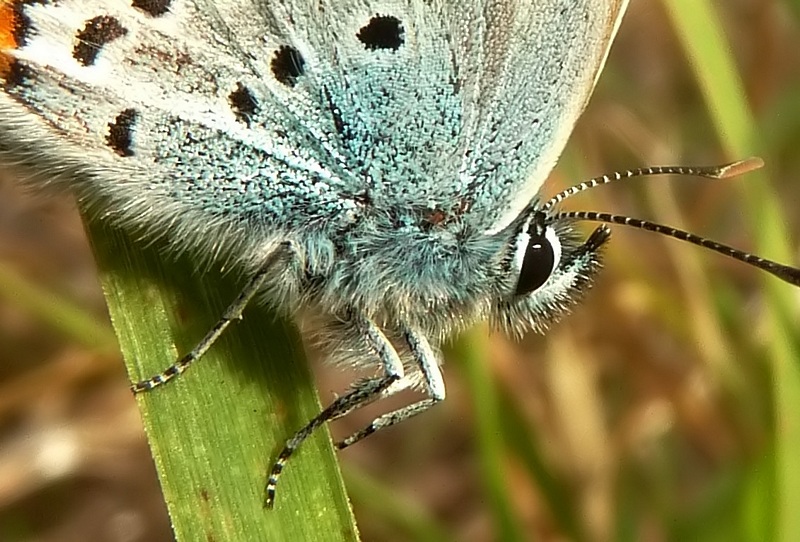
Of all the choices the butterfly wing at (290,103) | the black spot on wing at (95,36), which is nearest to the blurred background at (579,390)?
the butterfly wing at (290,103)

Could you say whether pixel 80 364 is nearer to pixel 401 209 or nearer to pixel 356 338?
pixel 356 338

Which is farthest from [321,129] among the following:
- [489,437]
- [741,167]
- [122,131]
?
[489,437]

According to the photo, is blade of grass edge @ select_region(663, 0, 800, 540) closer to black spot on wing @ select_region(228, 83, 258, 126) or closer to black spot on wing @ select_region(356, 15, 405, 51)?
black spot on wing @ select_region(356, 15, 405, 51)

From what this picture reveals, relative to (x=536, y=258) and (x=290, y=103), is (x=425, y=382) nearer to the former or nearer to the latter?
(x=536, y=258)

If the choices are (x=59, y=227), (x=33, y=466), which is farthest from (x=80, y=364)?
(x=59, y=227)

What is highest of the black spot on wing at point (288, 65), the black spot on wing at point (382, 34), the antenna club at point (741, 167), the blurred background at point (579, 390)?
the antenna club at point (741, 167)

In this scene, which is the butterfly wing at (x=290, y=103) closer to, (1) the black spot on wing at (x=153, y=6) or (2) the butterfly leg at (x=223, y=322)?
(1) the black spot on wing at (x=153, y=6)

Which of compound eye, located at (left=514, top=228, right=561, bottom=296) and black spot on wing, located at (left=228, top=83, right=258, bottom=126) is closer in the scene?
black spot on wing, located at (left=228, top=83, right=258, bottom=126)

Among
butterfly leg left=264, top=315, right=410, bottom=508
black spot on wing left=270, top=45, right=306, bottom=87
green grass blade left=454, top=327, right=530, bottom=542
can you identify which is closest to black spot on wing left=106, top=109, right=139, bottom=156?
black spot on wing left=270, top=45, right=306, bottom=87
